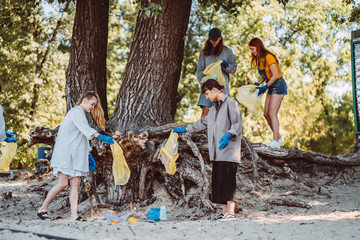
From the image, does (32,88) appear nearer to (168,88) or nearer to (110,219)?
(168,88)

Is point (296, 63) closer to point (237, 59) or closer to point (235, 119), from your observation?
point (237, 59)

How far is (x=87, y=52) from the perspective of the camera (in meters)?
7.16

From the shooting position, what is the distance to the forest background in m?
17.2

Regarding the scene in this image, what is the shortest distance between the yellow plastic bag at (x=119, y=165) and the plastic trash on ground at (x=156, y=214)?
1.72ft

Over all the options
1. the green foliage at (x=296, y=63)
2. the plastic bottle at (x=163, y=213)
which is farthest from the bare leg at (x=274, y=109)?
the green foliage at (x=296, y=63)

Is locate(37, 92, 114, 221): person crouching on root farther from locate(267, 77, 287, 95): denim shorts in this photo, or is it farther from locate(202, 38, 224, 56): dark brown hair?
locate(267, 77, 287, 95): denim shorts

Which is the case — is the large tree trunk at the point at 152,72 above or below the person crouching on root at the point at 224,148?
above

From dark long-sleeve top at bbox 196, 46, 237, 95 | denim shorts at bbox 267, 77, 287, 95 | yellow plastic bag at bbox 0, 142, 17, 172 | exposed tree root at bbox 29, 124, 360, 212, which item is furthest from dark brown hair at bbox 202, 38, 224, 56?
yellow plastic bag at bbox 0, 142, 17, 172

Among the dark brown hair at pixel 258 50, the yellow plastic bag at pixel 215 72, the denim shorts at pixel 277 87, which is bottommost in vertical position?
the denim shorts at pixel 277 87

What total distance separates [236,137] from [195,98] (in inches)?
549

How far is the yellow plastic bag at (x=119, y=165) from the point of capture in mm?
5504

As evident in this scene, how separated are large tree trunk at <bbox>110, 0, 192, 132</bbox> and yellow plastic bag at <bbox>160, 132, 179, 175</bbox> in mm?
805

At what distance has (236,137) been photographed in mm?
5012

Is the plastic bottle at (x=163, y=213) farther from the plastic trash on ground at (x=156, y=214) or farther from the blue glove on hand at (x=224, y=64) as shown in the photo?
the blue glove on hand at (x=224, y=64)
